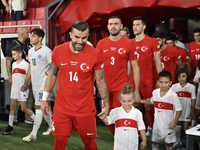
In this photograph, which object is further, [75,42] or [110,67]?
[110,67]

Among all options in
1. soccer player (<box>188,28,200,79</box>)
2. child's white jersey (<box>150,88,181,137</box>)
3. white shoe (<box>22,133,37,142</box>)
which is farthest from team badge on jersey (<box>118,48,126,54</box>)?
soccer player (<box>188,28,200,79</box>)

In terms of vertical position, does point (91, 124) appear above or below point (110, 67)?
below

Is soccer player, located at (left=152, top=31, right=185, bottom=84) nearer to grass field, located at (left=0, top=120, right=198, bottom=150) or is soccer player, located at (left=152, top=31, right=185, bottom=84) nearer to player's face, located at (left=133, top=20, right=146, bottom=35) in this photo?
player's face, located at (left=133, top=20, right=146, bottom=35)

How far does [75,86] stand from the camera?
3.32m

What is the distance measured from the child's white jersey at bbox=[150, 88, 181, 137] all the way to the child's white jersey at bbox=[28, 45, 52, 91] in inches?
88.8

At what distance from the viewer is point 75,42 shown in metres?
3.23

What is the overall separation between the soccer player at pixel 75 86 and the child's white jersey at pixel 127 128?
16.1 inches

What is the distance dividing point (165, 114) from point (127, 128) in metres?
0.99

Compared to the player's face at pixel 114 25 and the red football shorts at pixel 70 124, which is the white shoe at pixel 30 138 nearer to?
the red football shorts at pixel 70 124

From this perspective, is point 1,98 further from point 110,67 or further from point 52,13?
point 110,67

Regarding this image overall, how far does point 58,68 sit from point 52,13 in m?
3.93

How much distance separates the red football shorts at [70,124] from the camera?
11.0 feet

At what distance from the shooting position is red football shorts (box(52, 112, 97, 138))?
11.0 feet

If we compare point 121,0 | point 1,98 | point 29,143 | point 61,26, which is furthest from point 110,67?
point 1,98
